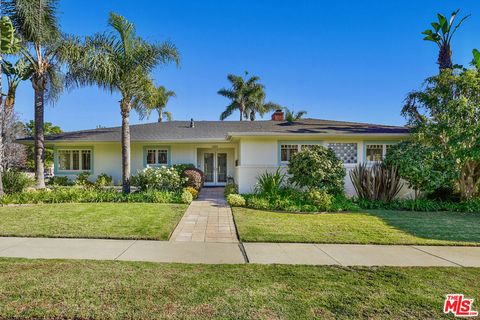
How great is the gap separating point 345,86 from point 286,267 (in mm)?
19172

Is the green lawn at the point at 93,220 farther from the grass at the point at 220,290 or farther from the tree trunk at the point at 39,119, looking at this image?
the tree trunk at the point at 39,119

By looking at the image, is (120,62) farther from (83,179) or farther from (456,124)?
(456,124)

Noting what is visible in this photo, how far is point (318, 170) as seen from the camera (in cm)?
1016

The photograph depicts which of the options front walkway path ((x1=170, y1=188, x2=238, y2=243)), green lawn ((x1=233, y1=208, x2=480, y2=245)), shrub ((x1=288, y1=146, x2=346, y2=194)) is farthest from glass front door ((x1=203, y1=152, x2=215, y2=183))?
green lawn ((x1=233, y1=208, x2=480, y2=245))

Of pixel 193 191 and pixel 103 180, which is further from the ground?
pixel 103 180

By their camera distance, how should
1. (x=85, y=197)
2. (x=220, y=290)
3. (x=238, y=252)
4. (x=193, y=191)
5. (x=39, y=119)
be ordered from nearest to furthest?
1. (x=220, y=290)
2. (x=238, y=252)
3. (x=85, y=197)
4. (x=193, y=191)
5. (x=39, y=119)

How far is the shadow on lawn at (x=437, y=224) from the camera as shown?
643 cm

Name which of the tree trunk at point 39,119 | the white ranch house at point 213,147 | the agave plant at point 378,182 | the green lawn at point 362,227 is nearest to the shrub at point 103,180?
the white ranch house at point 213,147

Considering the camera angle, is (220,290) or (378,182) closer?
(220,290)

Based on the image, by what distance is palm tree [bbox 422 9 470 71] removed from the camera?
12.5m

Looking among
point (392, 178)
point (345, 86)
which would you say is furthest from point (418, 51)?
point (392, 178)

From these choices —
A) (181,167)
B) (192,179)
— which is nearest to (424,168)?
(192,179)

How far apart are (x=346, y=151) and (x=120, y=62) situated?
1151 cm

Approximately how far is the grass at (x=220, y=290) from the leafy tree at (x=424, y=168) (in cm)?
690
